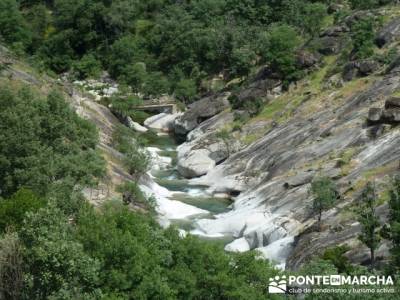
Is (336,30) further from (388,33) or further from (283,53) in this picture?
(388,33)

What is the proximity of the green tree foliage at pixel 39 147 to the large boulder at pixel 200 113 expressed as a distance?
52307 mm

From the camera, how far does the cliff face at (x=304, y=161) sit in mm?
62781

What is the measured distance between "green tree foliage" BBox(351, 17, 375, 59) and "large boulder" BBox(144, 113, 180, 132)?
38.0 m

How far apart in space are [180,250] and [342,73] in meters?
67.0

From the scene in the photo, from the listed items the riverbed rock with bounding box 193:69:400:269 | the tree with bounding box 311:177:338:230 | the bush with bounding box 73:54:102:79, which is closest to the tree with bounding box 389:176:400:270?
the riverbed rock with bounding box 193:69:400:269

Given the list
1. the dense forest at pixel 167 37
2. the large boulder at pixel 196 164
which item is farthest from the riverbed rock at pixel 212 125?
the dense forest at pixel 167 37

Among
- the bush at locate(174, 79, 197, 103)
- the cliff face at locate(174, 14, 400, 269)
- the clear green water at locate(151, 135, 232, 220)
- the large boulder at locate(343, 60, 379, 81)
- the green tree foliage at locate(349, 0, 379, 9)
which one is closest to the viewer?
the cliff face at locate(174, 14, 400, 269)

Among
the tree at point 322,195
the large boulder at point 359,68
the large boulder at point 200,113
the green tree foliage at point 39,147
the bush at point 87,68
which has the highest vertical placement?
the green tree foliage at point 39,147

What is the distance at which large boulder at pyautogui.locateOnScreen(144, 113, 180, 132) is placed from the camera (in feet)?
424

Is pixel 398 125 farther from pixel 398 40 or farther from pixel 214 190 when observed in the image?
pixel 398 40

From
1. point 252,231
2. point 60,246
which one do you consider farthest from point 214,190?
point 60,246

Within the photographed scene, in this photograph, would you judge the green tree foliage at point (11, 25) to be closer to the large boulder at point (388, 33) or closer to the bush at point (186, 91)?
the bush at point (186, 91)

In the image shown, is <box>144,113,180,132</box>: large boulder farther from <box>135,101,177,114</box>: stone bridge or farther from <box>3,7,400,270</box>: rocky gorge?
<box>3,7,400,270</box>: rocky gorge

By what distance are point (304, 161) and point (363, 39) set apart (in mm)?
33622
